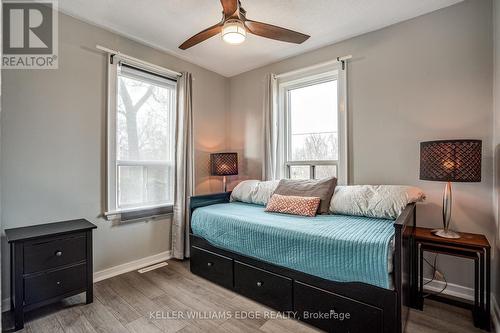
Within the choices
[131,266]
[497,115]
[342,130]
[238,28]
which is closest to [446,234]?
[497,115]

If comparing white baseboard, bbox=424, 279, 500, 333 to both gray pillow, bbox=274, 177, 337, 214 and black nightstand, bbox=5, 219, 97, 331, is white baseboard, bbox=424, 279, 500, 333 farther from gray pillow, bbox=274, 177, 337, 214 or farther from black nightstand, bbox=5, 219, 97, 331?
black nightstand, bbox=5, 219, 97, 331

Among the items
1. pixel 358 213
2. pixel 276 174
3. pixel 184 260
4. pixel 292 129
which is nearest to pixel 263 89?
pixel 292 129

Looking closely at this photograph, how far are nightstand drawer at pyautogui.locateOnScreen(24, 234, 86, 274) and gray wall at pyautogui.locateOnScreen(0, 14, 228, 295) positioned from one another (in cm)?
40

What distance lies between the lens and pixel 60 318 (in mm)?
1937

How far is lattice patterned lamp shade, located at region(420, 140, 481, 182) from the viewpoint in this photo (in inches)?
72.0

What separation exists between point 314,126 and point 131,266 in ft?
8.78

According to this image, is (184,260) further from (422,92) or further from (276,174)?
(422,92)

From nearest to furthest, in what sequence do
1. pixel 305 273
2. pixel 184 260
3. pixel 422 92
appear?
pixel 305 273
pixel 422 92
pixel 184 260

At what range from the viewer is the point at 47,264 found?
1939 millimetres

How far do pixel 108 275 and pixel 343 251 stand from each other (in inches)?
91.9

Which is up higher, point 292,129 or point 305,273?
point 292,129

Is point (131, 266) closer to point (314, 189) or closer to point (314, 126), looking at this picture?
point (314, 189)

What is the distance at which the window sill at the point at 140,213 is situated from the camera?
2660 millimetres

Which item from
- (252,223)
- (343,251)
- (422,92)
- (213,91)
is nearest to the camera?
(343,251)
